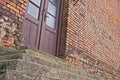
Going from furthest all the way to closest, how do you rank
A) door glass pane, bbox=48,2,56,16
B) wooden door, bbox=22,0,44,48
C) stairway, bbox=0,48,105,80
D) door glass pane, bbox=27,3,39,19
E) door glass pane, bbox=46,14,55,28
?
door glass pane, bbox=48,2,56,16
door glass pane, bbox=46,14,55,28
door glass pane, bbox=27,3,39,19
wooden door, bbox=22,0,44,48
stairway, bbox=0,48,105,80

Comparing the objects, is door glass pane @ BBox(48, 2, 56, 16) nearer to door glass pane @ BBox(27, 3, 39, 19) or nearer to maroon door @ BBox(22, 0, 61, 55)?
maroon door @ BBox(22, 0, 61, 55)

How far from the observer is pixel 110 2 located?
925 cm

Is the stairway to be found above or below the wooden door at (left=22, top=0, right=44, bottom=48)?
below

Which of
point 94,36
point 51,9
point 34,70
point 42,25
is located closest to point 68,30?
point 51,9

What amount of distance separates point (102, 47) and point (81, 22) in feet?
5.72

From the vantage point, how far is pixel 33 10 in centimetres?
→ 532

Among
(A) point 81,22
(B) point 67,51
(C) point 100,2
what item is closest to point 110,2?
(C) point 100,2

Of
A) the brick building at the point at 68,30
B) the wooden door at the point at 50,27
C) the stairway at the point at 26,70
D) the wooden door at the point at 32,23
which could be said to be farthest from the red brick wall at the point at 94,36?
the stairway at the point at 26,70

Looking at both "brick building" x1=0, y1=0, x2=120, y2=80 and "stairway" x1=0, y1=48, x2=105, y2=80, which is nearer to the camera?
"stairway" x1=0, y1=48, x2=105, y2=80

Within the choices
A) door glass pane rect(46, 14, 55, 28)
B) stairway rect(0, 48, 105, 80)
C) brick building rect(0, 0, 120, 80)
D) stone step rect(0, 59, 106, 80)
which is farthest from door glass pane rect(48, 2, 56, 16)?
stone step rect(0, 59, 106, 80)

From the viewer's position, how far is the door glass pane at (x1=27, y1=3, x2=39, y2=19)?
5195 millimetres

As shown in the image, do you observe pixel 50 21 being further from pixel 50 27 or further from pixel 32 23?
pixel 32 23

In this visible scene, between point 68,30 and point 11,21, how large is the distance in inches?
84.6

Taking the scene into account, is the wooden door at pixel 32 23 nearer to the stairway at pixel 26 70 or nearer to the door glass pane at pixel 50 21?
the door glass pane at pixel 50 21
